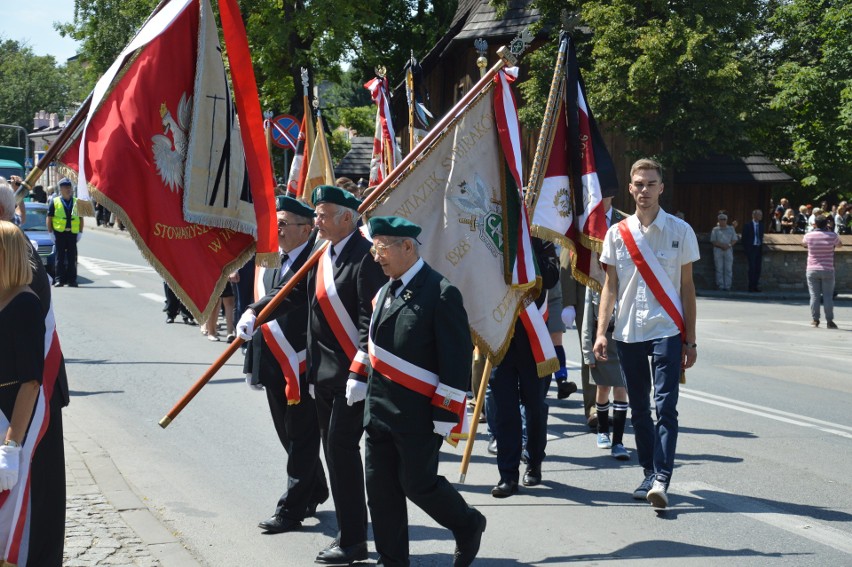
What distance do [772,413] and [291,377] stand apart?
569cm

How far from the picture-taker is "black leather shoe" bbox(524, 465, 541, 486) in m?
7.89

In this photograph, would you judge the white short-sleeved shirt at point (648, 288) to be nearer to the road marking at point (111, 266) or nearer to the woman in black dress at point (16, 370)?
the woman in black dress at point (16, 370)

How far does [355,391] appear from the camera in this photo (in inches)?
231

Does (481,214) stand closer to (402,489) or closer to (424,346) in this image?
(424,346)

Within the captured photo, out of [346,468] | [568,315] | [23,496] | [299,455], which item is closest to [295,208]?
[299,455]

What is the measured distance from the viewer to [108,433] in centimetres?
943

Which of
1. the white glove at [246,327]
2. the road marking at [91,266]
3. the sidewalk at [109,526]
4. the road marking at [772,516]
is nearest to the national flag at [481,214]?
the white glove at [246,327]

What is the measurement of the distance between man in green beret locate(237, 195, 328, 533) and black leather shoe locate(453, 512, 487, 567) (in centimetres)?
127

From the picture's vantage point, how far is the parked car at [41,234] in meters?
23.1

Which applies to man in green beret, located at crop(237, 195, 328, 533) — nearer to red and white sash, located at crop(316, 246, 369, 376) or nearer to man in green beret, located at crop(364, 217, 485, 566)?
red and white sash, located at crop(316, 246, 369, 376)

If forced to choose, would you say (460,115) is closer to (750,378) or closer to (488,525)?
(488,525)

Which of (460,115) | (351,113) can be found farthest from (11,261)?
(351,113)

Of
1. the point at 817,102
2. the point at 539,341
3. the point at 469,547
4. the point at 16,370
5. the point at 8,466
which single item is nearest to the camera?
the point at 8,466

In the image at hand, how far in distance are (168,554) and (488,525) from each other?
1.93 meters
